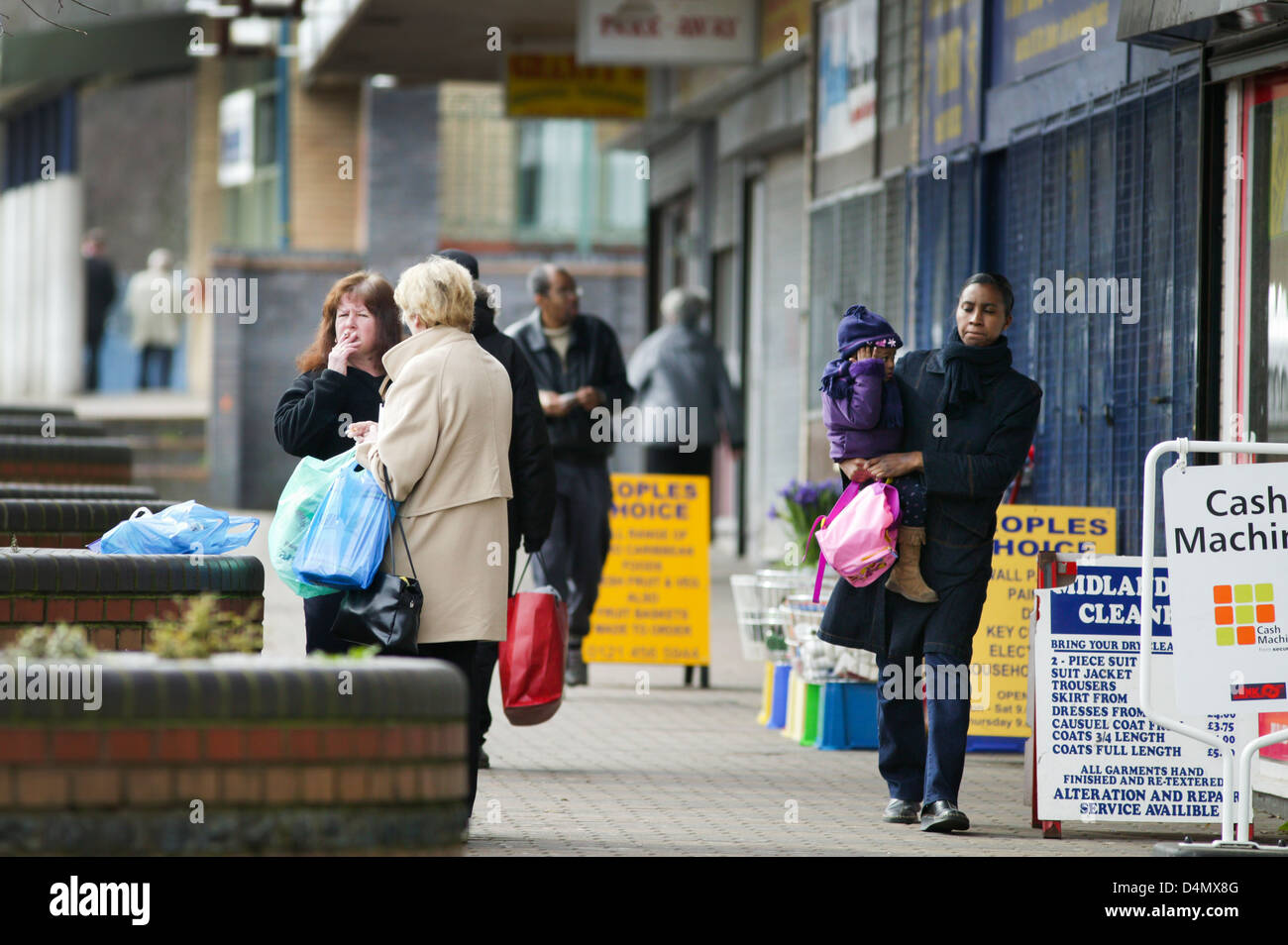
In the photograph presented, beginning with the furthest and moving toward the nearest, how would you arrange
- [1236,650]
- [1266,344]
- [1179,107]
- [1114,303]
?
1. [1114,303]
2. [1179,107]
3. [1266,344]
4. [1236,650]

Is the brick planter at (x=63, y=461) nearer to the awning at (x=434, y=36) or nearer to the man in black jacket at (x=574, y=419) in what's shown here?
the man in black jacket at (x=574, y=419)

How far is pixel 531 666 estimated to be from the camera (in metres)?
7.70

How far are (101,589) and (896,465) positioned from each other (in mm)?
2725

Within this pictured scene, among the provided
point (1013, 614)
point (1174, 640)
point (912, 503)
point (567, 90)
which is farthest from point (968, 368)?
point (567, 90)

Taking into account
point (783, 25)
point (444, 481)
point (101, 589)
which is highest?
point (783, 25)

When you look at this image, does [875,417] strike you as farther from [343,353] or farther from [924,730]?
[343,353]

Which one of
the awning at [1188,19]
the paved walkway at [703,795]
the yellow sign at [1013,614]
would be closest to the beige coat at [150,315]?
the paved walkway at [703,795]

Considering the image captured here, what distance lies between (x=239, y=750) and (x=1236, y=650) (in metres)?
3.51

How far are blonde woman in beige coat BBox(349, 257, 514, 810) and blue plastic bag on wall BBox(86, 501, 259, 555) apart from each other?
31.8 inches

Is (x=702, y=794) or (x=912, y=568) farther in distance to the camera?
(x=702, y=794)

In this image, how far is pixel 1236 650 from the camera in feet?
22.2

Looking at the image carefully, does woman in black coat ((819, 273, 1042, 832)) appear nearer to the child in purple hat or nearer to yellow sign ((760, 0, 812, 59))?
the child in purple hat
